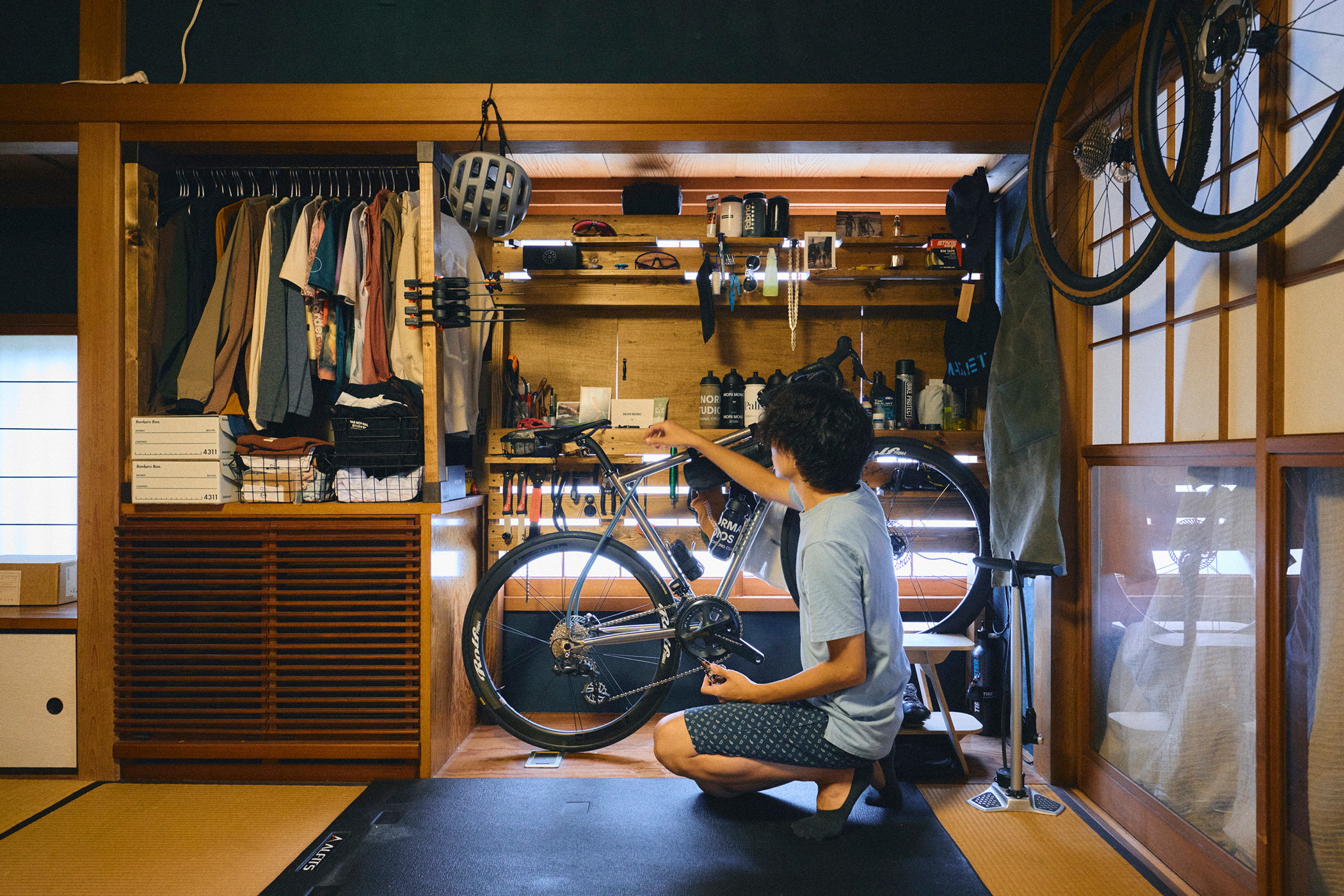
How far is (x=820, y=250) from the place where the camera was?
3.00 meters

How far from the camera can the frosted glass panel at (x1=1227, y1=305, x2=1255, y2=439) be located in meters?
1.66

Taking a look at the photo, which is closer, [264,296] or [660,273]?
[264,296]

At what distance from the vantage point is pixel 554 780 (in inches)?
96.2

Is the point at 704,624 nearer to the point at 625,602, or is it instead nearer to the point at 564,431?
the point at 625,602

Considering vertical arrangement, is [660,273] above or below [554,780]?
above

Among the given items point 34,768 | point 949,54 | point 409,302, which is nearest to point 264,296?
point 409,302

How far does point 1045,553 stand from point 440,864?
2075 millimetres

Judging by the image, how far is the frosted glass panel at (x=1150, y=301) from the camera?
2.02 m

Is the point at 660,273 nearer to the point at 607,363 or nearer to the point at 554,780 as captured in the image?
the point at 607,363

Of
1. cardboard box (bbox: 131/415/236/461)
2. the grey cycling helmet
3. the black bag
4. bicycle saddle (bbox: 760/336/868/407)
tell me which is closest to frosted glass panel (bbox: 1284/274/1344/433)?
the black bag

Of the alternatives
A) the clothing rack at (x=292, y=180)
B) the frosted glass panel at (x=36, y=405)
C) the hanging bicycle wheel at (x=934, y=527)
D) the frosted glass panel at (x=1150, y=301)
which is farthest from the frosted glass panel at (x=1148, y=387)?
the frosted glass panel at (x=36, y=405)

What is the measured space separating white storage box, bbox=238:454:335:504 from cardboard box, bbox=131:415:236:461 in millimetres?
107

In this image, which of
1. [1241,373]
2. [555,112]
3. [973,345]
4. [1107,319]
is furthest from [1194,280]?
[555,112]

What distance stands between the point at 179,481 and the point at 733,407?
2.15 m
